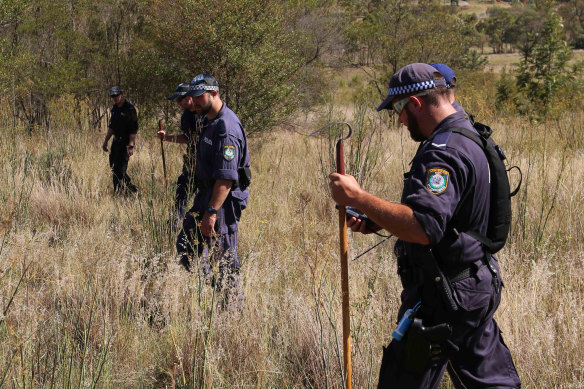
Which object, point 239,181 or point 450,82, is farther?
point 239,181

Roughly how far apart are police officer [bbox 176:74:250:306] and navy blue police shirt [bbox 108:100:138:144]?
4.04 meters

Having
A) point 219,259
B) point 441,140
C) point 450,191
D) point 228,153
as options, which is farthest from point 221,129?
point 450,191

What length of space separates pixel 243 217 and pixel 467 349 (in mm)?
3871

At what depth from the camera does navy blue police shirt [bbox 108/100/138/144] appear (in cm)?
777

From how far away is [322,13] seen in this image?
54.1ft

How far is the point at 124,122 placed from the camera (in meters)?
7.85

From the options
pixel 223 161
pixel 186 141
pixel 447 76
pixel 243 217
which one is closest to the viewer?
pixel 447 76

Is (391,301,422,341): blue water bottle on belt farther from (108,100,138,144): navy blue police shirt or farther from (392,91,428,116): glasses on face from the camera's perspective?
(108,100,138,144): navy blue police shirt

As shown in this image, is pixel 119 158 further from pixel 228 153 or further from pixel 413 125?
pixel 413 125

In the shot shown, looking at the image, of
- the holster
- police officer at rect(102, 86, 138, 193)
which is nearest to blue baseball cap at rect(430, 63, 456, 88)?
the holster

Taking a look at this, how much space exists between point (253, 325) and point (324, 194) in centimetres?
313

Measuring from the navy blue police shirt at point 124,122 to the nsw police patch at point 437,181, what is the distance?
256 inches

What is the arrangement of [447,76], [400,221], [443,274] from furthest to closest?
[447,76]
[443,274]
[400,221]

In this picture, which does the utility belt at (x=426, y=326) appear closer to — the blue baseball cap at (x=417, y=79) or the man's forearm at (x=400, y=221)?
the man's forearm at (x=400, y=221)
